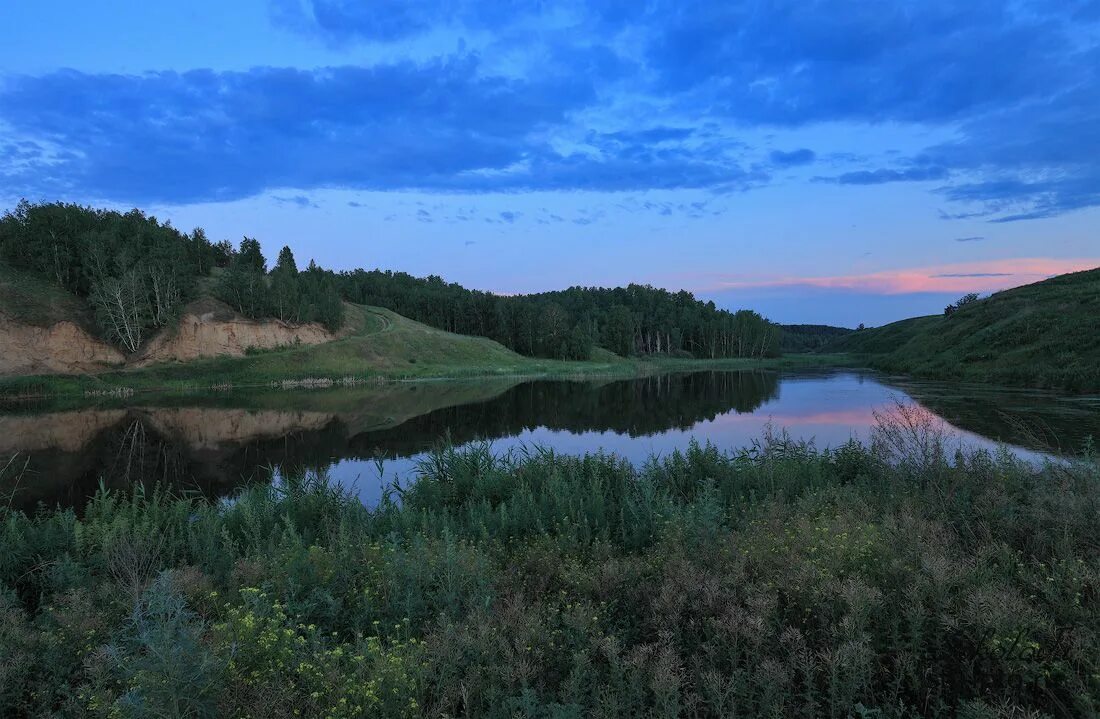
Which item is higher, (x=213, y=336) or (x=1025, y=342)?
(x=213, y=336)

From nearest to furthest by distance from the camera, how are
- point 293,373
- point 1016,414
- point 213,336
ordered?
point 1016,414
point 293,373
point 213,336

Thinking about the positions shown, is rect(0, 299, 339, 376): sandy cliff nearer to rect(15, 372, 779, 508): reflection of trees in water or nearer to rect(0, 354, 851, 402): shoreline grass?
rect(0, 354, 851, 402): shoreline grass

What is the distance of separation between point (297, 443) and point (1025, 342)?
5865 centimetres

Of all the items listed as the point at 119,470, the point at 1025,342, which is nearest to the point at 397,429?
the point at 119,470

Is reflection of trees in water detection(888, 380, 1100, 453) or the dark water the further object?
the dark water

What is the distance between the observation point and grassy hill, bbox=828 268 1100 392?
131 ft

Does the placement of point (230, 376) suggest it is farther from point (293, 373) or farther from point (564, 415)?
point (564, 415)

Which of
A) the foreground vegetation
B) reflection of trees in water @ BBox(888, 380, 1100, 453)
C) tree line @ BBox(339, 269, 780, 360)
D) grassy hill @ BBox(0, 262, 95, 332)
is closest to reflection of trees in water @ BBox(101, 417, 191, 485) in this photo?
the foreground vegetation

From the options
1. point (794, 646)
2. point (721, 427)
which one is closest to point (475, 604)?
point (794, 646)

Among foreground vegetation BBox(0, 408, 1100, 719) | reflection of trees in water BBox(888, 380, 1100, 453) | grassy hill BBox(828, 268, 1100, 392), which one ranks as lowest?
reflection of trees in water BBox(888, 380, 1100, 453)

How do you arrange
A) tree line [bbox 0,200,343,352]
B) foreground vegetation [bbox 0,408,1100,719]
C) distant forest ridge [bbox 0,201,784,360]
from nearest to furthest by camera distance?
foreground vegetation [bbox 0,408,1100,719] → tree line [bbox 0,200,343,352] → distant forest ridge [bbox 0,201,784,360]

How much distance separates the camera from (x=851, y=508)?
848 centimetres

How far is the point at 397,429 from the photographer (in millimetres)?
31625

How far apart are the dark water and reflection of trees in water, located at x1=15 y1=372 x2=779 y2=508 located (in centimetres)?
9
